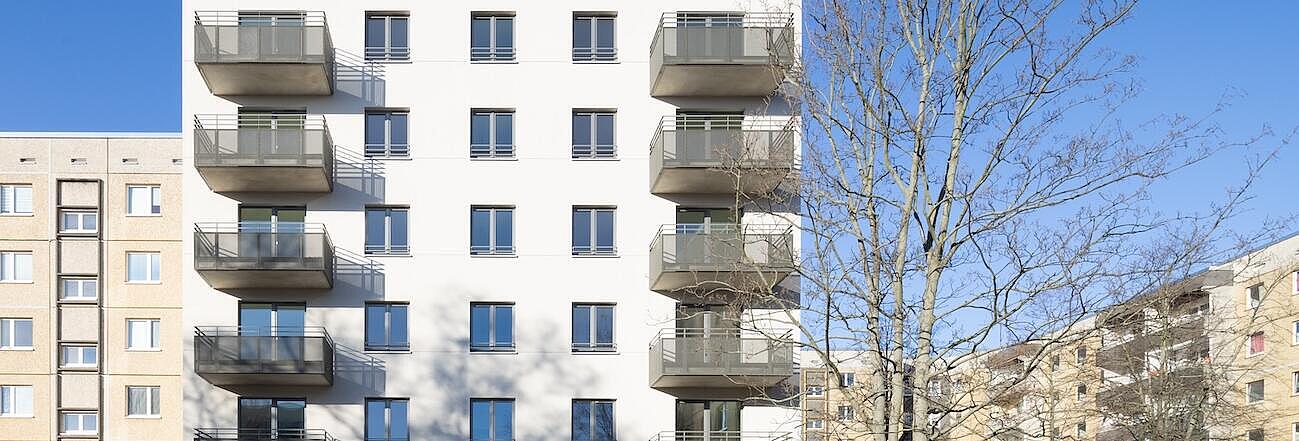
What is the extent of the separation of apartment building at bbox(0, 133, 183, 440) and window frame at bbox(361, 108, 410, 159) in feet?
46.6

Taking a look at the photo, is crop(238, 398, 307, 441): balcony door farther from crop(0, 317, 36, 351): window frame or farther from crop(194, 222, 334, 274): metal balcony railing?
crop(0, 317, 36, 351): window frame

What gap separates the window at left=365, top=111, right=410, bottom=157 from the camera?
35.9m

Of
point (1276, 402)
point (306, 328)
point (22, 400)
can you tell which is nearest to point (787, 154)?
point (306, 328)

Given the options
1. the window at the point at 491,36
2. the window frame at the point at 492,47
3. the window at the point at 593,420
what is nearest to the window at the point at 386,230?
the window frame at the point at 492,47

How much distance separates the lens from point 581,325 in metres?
35.6

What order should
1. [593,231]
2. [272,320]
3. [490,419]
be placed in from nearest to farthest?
[490,419]
[272,320]
[593,231]

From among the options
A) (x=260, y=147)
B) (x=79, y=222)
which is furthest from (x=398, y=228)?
(x=79, y=222)

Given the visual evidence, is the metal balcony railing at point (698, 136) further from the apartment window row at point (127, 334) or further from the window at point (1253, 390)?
the window at point (1253, 390)

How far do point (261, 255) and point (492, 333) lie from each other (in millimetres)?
5752

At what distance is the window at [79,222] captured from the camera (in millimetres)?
48312

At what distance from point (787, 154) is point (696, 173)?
981 centimetres

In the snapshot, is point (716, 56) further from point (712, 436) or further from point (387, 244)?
point (387, 244)

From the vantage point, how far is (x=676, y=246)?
34.0m

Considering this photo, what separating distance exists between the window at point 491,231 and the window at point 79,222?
18.6m
